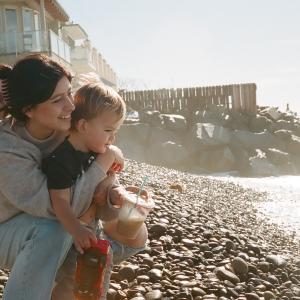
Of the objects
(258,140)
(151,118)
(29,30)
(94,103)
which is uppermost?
(29,30)

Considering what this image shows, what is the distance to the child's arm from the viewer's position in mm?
2211

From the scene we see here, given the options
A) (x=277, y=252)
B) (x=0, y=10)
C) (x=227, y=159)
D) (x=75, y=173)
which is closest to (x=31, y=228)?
(x=75, y=173)

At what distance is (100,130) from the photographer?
2459mm

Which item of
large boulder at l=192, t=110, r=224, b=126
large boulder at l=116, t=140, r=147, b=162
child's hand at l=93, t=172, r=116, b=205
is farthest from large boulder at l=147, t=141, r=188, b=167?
child's hand at l=93, t=172, r=116, b=205

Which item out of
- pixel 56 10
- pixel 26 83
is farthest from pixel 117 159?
pixel 56 10

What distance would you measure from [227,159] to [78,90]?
51.7 feet

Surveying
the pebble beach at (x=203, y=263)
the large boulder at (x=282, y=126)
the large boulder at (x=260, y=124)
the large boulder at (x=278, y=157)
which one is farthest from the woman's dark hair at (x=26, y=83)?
the large boulder at (x=282, y=126)

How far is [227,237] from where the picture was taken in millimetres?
5180

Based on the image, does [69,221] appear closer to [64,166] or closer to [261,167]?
[64,166]

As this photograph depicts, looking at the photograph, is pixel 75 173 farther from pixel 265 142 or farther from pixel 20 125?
pixel 265 142

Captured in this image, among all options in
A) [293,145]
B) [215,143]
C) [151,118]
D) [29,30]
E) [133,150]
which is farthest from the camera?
[29,30]

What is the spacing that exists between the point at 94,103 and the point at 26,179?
0.51 m

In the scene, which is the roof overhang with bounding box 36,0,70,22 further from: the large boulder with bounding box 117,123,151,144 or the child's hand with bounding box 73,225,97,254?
the child's hand with bounding box 73,225,97,254

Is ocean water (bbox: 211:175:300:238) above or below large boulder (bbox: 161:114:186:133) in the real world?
below
